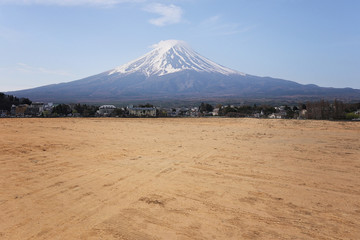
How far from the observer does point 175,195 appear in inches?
194

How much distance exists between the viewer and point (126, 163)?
7.28m

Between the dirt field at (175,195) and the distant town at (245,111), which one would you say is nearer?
the dirt field at (175,195)

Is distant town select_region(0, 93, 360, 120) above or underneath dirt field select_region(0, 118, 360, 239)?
above

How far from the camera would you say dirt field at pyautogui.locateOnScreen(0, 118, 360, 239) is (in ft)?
12.1

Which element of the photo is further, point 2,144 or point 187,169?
point 2,144

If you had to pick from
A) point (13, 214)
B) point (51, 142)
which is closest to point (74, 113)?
point (51, 142)

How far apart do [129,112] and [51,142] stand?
21940mm

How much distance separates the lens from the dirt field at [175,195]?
3674 mm

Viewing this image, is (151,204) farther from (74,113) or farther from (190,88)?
(190,88)

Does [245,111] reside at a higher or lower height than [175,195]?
higher

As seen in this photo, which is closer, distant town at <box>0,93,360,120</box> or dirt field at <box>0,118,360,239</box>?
dirt field at <box>0,118,360,239</box>

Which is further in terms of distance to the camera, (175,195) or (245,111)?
(245,111)

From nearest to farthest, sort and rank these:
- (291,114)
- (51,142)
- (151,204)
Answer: (151,204), (51,142), (291,114)

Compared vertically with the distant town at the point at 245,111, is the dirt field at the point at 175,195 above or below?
below
